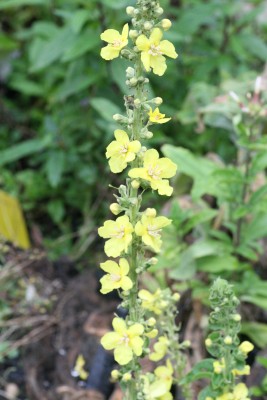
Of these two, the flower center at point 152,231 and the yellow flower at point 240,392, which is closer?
the flower center at point 152,231

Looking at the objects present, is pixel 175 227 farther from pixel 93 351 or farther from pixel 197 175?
pixel 93 351

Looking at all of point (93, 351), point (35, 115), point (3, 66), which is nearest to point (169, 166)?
point (93, 351)

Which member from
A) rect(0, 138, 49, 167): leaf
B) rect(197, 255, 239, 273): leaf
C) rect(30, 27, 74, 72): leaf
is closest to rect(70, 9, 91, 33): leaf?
rect(30, 27, 74, 72): leaf

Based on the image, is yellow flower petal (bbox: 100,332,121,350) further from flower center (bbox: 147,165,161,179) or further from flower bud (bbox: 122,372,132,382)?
flower center (bbox: 147,165,161,179)

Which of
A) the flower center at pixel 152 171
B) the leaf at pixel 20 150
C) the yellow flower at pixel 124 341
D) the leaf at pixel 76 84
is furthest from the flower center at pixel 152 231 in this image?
the leaf at pixel 20 150

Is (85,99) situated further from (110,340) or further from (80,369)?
(110,340)

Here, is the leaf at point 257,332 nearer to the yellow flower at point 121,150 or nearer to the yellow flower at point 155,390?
the yellow flower at point 155,390
